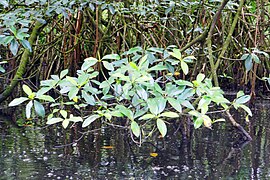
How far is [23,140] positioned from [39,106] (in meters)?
0.67

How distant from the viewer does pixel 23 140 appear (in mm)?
1848

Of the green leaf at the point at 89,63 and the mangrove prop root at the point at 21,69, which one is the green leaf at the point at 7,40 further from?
the mangrove prop root at the point at 21,69

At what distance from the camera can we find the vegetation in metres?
1.23

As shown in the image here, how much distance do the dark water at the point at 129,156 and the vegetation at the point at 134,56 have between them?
0.11 metres

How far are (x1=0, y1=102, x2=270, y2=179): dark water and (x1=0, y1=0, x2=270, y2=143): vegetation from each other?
107mm

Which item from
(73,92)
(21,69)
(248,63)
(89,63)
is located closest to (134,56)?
(89,63)

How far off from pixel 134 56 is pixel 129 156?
371 mm

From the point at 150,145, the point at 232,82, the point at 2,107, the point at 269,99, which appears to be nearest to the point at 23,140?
the point at 150,145

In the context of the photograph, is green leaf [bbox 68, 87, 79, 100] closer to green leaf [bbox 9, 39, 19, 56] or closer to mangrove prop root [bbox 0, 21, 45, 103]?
green leaf [bbox 9, 39, 19, 56]

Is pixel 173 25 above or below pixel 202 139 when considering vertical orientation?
above

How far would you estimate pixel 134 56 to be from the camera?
4.80ft

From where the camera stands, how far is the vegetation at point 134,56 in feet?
4.04

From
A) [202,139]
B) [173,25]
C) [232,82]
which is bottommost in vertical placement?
[232,82]

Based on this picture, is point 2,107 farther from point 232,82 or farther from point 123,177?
A: point 232,82
